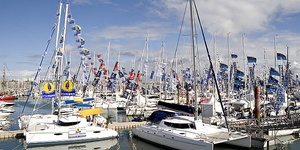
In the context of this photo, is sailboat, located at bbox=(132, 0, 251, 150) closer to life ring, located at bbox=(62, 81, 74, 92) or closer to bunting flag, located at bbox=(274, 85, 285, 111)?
life ring, located at bbox=(62, 81, 74, 92)

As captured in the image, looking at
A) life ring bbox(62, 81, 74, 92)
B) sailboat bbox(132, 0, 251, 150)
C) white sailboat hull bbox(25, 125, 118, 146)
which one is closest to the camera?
sailboat bbox(132, 0, 251, 150)

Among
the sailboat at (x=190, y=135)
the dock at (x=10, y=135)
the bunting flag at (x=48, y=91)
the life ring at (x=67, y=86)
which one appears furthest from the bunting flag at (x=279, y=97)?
the dock at (x=10, y=135)

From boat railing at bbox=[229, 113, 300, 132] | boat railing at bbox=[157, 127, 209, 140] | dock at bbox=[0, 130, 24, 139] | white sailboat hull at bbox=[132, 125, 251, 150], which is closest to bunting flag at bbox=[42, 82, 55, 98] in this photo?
dock at bbox=[0, 130, 24, 139]

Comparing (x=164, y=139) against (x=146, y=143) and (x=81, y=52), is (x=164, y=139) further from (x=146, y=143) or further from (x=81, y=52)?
(x=81, y=52)

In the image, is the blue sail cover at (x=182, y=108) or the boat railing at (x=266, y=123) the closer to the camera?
the boat railing at (x=266, y=123)

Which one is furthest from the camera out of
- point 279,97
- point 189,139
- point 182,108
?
point 182,108

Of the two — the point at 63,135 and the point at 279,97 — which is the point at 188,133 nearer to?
the point at 63,135

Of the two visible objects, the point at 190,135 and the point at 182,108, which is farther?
the point at 182,108

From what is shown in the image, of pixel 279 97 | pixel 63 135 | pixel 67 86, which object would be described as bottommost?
pixel 63 135

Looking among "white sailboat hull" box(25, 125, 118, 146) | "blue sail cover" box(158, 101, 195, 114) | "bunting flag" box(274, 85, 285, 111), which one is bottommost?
"white sailboat hull" box(25, 125, 118, 146)

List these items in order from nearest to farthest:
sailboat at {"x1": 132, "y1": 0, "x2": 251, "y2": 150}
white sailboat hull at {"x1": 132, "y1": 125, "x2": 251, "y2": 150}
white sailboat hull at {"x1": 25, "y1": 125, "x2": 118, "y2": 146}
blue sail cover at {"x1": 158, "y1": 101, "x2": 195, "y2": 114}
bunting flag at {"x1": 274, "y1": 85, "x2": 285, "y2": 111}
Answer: white sailboat hull at {"x1": 132, "y1": 125, "x2": 251, "y2": 150} → sailboat at {"x1": 132, "y1": 0, "x2": 251, "y2": 150} → white sailboat hull at {"x1": 25, "y1": 125, "x2": 118, "y2": 146} → blue sail cover at {"x1": 158, "y1": 101, "x2": 195, "y2": 114} → bunting flag at {"x1": 274, "y1": 85, "x2": 285, "y2": 111}

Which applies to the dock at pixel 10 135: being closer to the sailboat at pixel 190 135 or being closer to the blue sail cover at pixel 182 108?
the sailboat at pixel 190 135

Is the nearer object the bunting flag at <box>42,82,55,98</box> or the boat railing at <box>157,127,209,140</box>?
the boat railing at <box>157,127,209,140</box>

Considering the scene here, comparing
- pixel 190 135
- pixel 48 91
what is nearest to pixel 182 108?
pixel 190 135
